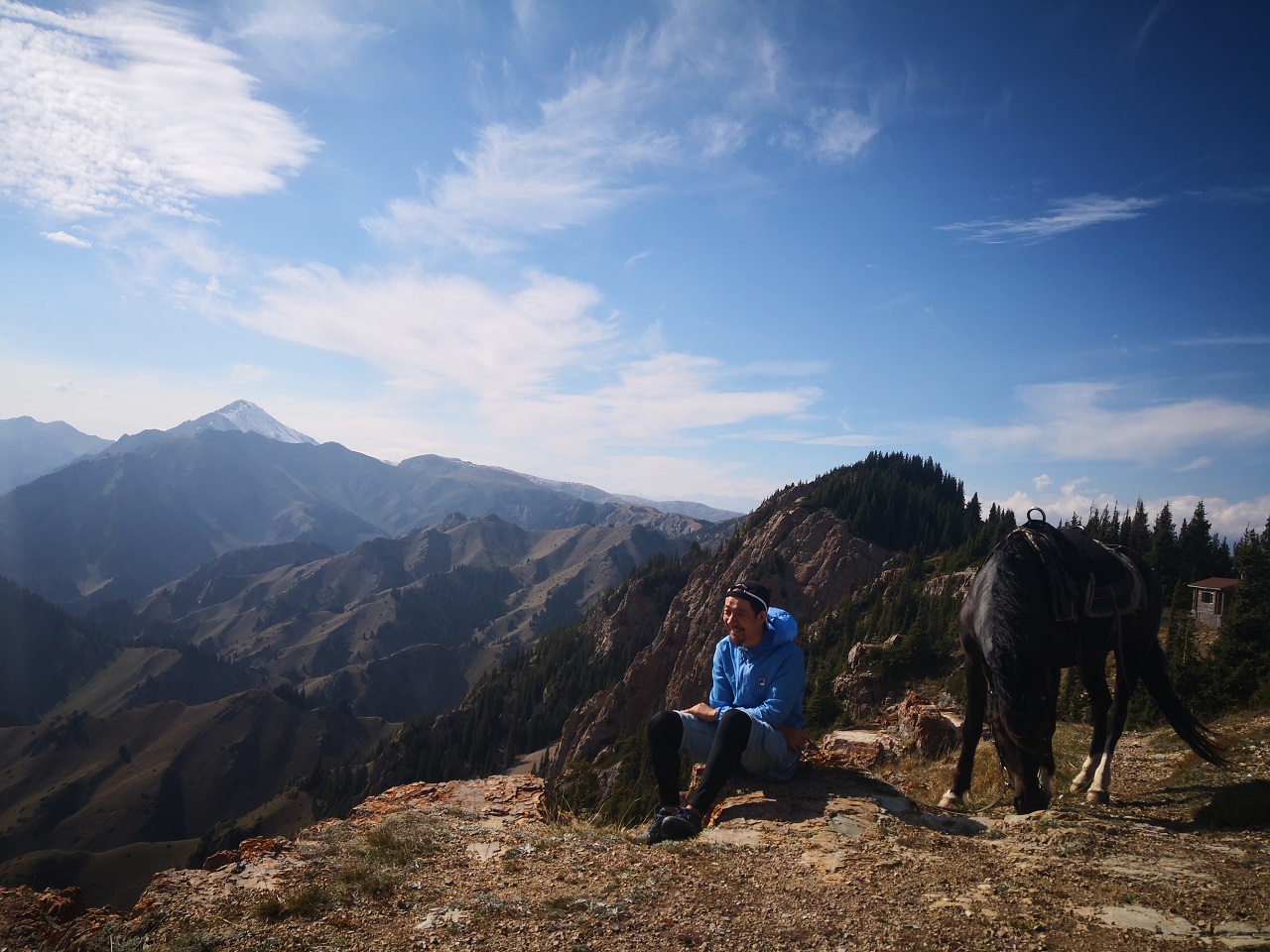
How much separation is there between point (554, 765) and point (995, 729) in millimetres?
99760

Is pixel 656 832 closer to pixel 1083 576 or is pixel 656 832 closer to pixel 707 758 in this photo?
pixel 707 758

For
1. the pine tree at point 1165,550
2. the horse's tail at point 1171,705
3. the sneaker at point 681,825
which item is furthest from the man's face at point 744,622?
the pine tree at point 1165,550

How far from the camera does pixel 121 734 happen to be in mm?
146000

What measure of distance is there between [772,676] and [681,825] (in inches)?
64.4

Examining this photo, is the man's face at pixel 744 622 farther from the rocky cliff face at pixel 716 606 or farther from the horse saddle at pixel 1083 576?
the rocky cliff face at pixel 716 606

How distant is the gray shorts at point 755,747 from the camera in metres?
6.17

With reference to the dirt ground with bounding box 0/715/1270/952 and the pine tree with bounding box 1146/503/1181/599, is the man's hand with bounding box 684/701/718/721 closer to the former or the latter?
the dirt ground with bounding box 0/715/1270/952

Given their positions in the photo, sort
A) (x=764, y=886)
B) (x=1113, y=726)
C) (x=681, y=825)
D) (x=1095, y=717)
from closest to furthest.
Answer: (x=764, y=886) → (x=681, y=825) → (x=1113, y=726) → (x=1095, y=717)

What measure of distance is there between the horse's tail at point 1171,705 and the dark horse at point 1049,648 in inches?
0.4

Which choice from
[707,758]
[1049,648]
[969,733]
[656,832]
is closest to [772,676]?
[707,758]

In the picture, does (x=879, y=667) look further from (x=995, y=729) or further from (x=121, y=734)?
(x=121, y=734)

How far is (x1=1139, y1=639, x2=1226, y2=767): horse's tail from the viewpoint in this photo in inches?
271

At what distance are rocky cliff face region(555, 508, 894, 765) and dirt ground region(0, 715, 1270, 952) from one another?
7544 centimetres

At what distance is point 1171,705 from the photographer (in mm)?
7008
